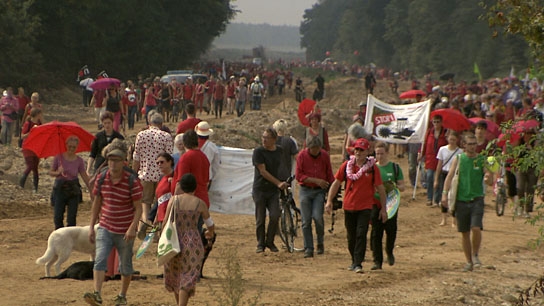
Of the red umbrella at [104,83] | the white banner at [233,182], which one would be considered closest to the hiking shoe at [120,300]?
the white banner at [233,182]

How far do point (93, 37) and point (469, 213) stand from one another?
153ft

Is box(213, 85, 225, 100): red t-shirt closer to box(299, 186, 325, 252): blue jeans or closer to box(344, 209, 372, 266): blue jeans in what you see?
box(299, 186, 325, 252): blue jeans

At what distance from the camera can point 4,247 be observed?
14.6 metres

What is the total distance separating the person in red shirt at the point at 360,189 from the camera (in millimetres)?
12062

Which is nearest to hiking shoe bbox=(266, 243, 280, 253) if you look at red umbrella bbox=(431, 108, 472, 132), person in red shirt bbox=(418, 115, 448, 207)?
red umbrella bbox=(431, 108, 472, 132)

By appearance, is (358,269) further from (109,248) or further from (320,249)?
(109,248)

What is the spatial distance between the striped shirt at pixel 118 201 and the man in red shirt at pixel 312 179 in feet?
12.1

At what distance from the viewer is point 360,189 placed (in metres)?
12.1

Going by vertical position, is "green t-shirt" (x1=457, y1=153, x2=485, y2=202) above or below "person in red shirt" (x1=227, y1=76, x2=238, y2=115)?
above

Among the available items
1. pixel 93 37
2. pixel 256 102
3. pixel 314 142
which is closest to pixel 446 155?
pixel 314 142

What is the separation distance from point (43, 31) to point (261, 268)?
140ft

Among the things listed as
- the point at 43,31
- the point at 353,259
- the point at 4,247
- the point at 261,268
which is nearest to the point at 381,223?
the point at 353,259

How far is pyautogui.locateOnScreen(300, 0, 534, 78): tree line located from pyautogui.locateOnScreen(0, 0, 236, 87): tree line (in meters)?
26.4

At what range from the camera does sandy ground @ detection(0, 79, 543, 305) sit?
11.1 m
